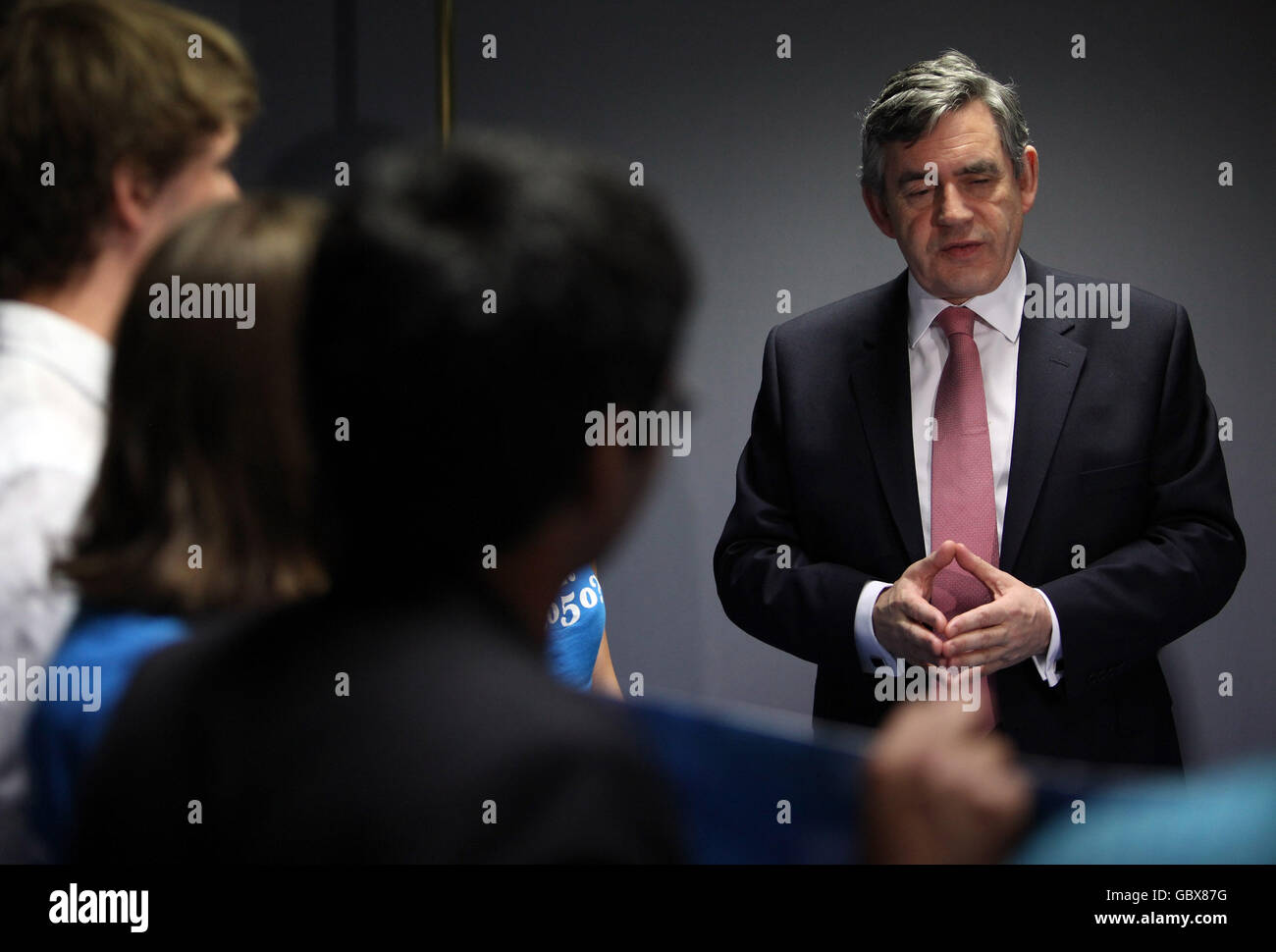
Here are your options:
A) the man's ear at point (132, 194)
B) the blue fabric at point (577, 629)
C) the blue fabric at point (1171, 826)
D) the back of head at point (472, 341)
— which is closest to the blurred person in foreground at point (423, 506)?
the back of head at point (472, 341)

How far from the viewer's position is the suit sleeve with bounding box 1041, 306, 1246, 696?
4.87 ft

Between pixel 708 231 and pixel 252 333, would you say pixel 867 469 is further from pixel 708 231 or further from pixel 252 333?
pixel 252 333

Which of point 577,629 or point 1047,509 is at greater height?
point 1047,509

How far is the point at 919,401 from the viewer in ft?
5.11

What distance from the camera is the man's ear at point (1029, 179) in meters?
1.58

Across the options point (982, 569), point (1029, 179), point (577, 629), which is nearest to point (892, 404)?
point (982, 569)

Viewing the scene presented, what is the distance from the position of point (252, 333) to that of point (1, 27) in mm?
642

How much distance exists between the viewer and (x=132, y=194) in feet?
4.21

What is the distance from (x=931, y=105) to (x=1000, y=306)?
10.9 inches

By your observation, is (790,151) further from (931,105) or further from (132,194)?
(132,194)
